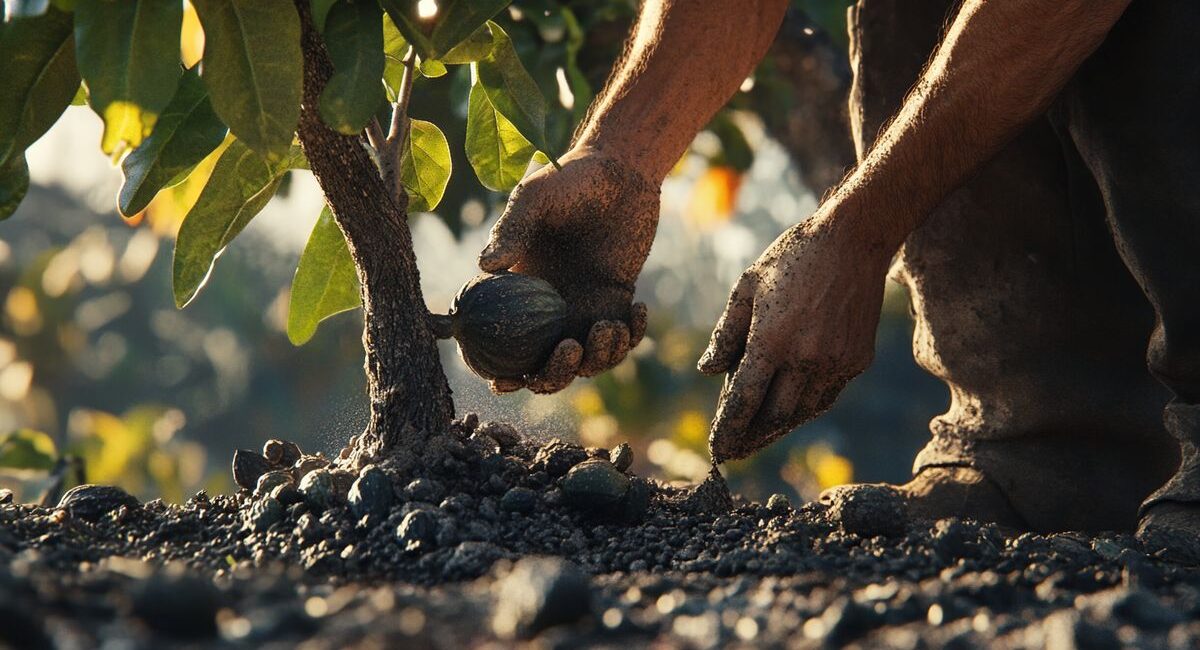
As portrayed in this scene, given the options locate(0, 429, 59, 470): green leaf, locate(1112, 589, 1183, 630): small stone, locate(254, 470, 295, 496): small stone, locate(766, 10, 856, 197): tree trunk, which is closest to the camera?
locate(1112, 589, 1183, 630): small stone

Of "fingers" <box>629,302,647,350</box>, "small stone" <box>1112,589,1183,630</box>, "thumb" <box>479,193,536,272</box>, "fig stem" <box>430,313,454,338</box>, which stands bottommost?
"small stone" <box>1112,589,1183,630</box>

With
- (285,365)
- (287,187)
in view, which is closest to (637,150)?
(287,187)

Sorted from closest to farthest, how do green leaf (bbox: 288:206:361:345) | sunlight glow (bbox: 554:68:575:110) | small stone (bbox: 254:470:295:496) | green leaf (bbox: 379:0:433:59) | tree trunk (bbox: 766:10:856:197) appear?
green leaf (bbox: 379:0:433:59)
small stone (bbox: 254:470:295:496)
green leaf (bbox: 288:206:361:345)
sunlight glow (bbox: 554:68:575:110)
tree trunk (bbox: 766:10:856:197)

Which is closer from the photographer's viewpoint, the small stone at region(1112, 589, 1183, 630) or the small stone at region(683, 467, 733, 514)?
the small stone at region(1112, 589, 1183, 630)

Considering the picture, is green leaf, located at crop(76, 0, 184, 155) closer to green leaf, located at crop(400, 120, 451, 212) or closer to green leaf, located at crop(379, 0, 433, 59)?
green leaf, located at crop(379, 0, 433, 59)

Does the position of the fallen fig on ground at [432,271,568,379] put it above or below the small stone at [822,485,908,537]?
above

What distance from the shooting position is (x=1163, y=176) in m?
2.44

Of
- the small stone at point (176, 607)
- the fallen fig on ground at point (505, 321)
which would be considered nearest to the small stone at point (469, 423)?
the fallen fig on ground at point (505, 321)

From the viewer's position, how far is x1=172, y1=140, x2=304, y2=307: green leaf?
232 cm

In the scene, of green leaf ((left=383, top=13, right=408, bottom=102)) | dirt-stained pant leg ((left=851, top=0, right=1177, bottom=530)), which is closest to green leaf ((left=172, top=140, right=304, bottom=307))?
green leaf ((left=383, top=13, right=408, bottom=102))

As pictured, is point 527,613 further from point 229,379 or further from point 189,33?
point 229,379

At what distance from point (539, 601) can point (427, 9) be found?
3.68 feet

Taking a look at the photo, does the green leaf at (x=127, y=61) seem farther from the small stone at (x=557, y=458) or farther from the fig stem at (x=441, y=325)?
the small stone at (x=557, y=458)

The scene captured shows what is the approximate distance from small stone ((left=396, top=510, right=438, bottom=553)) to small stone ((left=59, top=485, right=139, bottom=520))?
65 cm
